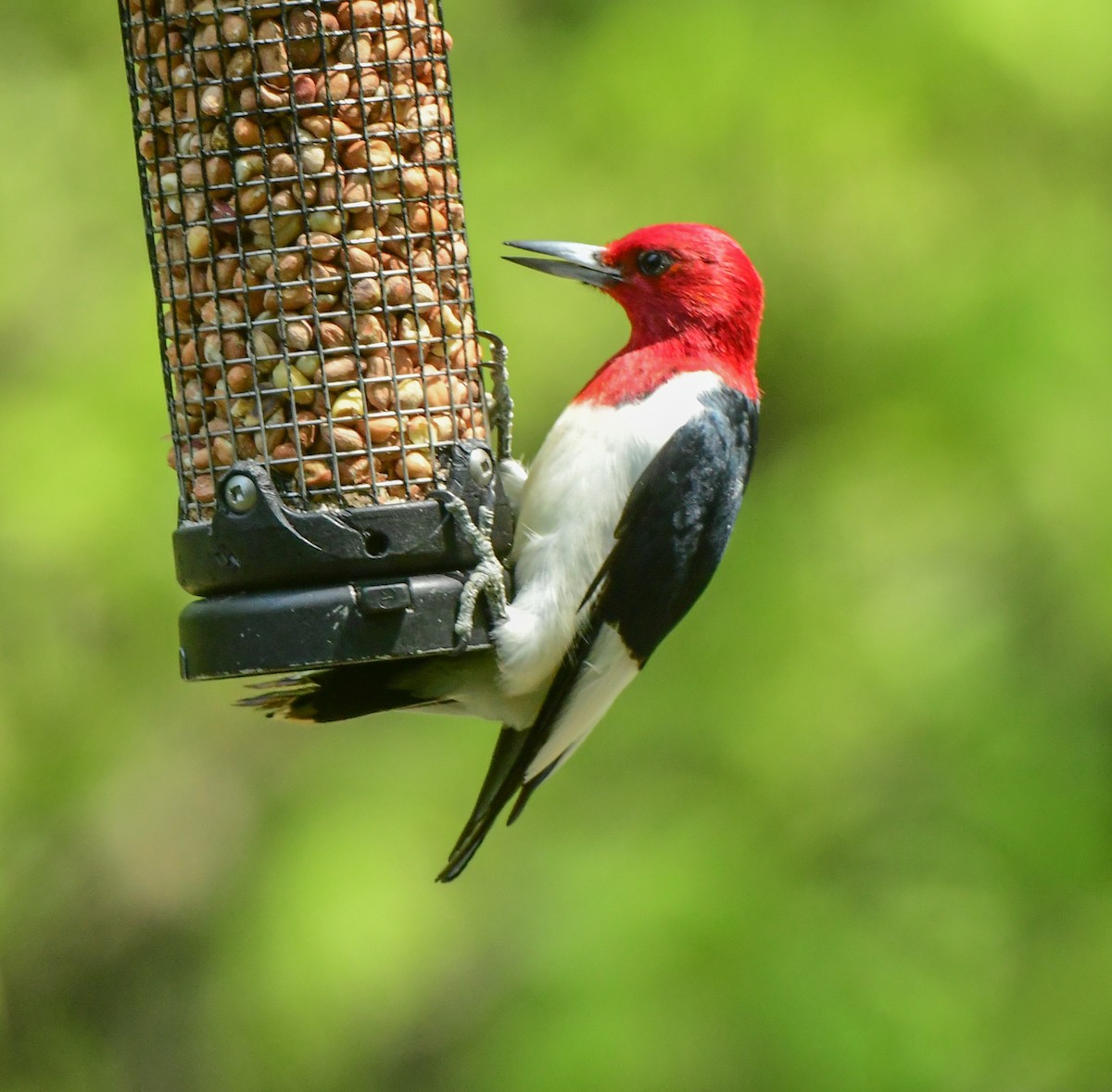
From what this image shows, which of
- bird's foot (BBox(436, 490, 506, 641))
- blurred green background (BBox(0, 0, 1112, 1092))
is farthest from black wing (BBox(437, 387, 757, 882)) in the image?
blurred green background (BBox(0, 0, 1112, 1092))

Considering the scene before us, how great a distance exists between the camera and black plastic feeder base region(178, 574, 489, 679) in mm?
2943

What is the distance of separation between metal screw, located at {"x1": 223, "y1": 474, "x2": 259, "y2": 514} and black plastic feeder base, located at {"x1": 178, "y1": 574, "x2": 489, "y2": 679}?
6.3 inches

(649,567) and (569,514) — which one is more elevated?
(569,514)

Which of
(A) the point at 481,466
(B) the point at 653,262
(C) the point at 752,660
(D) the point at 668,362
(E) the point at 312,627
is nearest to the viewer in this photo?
(E) the point at 312,627

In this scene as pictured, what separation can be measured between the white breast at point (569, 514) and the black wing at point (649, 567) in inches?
1.2

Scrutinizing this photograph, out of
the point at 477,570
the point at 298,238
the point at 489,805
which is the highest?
the point at 298,238

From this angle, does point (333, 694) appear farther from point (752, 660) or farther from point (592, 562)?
point (752, 660)

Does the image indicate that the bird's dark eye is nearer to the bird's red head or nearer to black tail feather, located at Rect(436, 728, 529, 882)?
the bird's red head

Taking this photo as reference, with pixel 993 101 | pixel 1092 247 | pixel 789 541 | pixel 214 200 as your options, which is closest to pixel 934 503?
pixel 789 541

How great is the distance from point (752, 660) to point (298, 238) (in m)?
3.08

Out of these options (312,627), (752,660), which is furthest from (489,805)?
(752,660)

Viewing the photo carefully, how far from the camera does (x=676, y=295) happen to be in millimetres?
3785

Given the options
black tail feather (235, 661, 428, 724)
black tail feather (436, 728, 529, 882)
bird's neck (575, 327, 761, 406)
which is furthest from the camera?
bird's neck (575, 327, 761, 406)

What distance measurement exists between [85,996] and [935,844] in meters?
3.23
